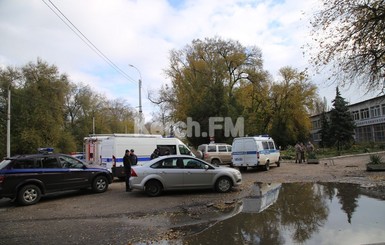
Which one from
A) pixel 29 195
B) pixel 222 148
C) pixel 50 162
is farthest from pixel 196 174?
pixel 222 148

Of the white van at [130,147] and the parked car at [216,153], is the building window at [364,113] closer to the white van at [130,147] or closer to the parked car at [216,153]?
the parked car at [216,153]

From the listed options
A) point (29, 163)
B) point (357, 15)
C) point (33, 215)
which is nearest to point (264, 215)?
point (33, 215)

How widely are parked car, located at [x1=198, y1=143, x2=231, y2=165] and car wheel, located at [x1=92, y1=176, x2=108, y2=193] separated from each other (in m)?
11.3

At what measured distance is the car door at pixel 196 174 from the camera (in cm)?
1219

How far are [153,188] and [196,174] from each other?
1.69m

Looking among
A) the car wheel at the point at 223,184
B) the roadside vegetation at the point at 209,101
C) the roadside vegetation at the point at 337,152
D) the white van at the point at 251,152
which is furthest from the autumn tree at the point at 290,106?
the car wheel at the point at 223,184

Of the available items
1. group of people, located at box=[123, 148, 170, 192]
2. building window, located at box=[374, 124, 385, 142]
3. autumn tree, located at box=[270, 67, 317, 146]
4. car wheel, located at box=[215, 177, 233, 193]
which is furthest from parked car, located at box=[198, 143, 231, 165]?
building window, located at box=[374, 124, 385, 142]

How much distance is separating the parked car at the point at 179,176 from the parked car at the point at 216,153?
11723 mm

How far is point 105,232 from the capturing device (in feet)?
24.7

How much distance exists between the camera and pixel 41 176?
11758 mm

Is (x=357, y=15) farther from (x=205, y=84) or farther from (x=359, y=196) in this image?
(x=205, y=84)

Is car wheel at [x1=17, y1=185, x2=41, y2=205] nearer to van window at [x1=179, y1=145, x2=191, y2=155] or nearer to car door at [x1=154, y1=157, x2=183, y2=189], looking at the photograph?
car door at [x1=154, y1=157, x2=183, y2=189]

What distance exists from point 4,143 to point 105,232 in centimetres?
3552

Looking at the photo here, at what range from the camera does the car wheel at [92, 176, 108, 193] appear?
43.9 ft
